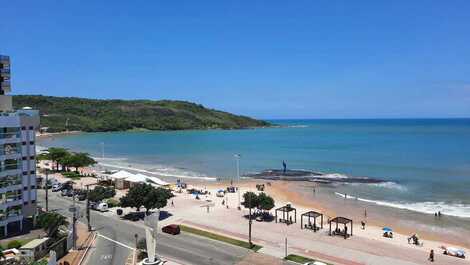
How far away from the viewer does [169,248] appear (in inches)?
1259

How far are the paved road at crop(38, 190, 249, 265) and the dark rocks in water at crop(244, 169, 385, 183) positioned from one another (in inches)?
1622

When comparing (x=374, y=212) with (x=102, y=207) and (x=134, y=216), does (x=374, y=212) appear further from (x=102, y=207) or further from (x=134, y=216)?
(x=102, y=207)

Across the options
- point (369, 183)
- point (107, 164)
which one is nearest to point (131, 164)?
point (107, 164)

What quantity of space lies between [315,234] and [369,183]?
34.7m

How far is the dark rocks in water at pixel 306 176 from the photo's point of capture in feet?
235

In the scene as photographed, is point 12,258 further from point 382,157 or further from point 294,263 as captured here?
point 382,157

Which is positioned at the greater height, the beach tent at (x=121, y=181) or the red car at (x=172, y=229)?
the beach tent at (x=121, y=181)

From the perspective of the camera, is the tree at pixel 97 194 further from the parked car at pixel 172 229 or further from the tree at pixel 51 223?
the parked car at pixel 172 229

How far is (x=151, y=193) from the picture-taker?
40.9 meters

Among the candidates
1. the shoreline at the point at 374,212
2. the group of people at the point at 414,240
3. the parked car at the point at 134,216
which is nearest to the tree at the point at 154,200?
the parked car at the point at 134,216

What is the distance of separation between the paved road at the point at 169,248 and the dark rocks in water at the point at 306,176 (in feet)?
135

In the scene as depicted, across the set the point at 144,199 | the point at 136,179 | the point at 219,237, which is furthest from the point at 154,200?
the point at 136,179

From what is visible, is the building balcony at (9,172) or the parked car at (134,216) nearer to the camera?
the building balcony at (9,172)

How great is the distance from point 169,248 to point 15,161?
1619 centimetres
